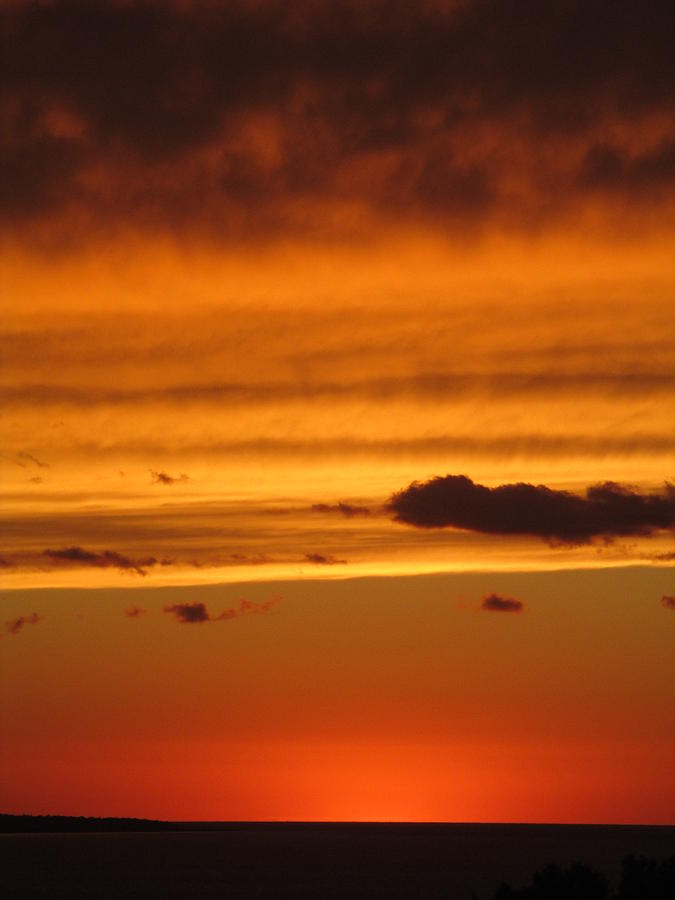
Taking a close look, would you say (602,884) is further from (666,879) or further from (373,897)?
(373,897)

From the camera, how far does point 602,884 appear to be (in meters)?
59.7

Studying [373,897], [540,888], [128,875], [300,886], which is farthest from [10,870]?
[540,888]

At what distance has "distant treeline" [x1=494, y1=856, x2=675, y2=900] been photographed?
57812 millimetres

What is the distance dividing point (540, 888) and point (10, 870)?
495 ft

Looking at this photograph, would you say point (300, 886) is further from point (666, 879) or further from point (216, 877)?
point (666, 879)

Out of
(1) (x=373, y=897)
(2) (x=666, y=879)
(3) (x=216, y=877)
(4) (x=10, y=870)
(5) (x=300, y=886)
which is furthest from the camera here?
(4) (x=10, y=870)

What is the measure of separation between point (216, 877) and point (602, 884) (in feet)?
432

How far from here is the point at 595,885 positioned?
5916cm

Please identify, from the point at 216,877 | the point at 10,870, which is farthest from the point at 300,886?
the point at 10,870

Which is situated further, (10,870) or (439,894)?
(10,870)

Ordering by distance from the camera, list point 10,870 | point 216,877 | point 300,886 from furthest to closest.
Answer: point 10,870 → point 216,877 → point 300,886

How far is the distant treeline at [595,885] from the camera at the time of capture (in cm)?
5781

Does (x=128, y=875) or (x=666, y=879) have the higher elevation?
(x=666, y=879)

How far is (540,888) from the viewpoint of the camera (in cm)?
5944
